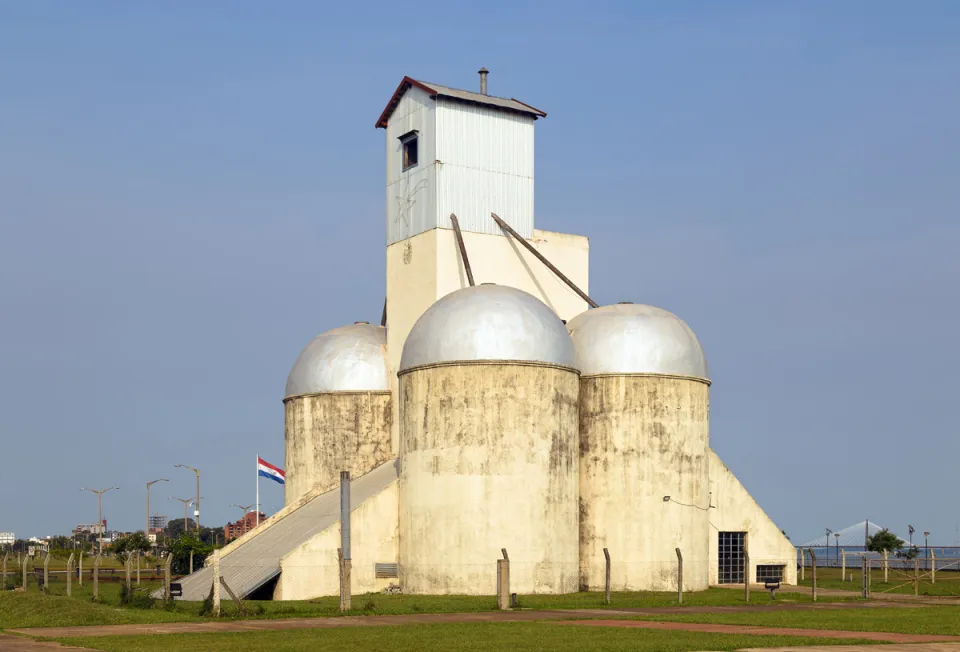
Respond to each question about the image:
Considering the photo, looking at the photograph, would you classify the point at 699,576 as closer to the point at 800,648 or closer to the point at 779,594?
the point at 779,594

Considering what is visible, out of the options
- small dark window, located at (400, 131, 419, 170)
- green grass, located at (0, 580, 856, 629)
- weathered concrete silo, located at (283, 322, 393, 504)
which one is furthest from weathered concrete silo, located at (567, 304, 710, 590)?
small dark window, located at (400, 131, 419, 170)

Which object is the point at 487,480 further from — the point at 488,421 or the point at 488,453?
the point at 488,421

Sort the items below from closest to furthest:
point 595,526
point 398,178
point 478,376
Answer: point 478,376 → point 595,526 → point 398,178

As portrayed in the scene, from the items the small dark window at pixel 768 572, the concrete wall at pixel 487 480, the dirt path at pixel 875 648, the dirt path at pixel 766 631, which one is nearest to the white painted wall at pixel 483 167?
the concrete wall at pixel 487 480

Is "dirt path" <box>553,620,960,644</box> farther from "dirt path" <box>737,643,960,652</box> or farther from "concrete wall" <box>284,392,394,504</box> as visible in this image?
"concrete wall" <box>284,392,394,504</box>

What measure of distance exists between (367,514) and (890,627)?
2257 centimetres

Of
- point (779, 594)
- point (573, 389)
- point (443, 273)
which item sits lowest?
point (779, 594)

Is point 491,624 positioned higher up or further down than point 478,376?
further down

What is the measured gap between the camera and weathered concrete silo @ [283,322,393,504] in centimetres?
5725

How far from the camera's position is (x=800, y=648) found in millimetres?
25062

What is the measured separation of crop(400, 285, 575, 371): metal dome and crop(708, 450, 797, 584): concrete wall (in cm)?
1133

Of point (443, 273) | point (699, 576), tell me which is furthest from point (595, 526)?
point (443, 273)

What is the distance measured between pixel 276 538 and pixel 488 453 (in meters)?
10.0

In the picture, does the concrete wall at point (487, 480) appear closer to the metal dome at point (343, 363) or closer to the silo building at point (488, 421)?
the silo building at point (488, 421)
